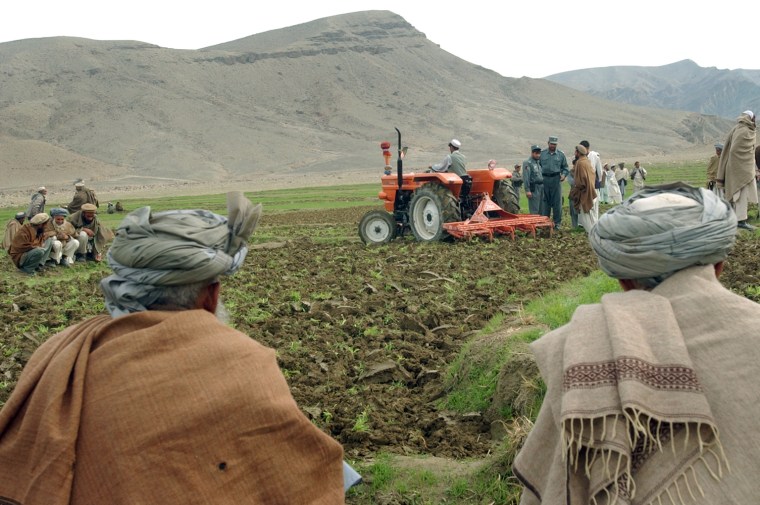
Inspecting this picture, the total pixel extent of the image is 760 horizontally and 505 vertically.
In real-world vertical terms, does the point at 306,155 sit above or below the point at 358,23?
below

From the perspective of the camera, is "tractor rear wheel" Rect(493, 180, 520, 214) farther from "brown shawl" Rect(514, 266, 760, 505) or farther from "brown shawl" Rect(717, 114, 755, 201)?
"brown shawl" Rect(514, 266, 760, 505)

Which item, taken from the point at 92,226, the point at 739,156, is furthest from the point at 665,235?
the point at 92,226

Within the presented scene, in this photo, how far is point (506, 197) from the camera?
47.5 feet

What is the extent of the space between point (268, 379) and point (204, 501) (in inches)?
15.1

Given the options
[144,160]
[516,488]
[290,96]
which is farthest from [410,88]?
[516,488]

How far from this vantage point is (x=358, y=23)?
12875cm

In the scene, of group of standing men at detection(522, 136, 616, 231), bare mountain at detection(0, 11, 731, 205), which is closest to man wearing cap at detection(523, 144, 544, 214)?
group of standing men at detection(522, 136, 616, 231)

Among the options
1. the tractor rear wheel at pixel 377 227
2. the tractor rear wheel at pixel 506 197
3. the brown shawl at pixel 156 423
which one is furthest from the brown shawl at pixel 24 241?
the brown shawl at pixel 156 423

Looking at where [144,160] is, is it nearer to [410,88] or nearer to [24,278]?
[410,88]

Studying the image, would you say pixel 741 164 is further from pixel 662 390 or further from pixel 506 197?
pixel 662 390

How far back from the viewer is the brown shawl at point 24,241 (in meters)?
13.2

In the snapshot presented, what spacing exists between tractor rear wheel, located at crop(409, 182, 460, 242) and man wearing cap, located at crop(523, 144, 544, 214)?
1741 mm

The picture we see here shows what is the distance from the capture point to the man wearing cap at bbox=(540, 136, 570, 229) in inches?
559

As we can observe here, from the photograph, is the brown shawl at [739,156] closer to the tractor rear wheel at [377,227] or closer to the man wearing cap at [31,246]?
the tractor rear wheel at [377,227]
